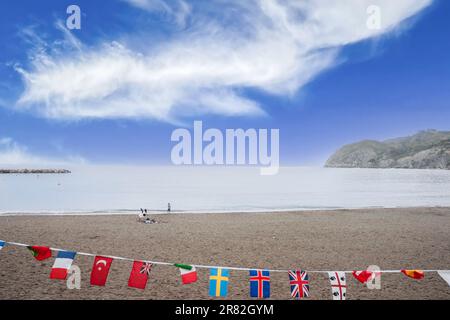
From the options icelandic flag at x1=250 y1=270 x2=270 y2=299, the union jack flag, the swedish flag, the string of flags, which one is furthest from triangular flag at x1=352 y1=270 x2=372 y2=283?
the swedish flag

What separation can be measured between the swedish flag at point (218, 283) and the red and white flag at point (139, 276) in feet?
5.20

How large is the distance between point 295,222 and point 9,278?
16.1 meters

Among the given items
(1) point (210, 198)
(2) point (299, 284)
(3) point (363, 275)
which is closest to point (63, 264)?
(2) point (299, 284)

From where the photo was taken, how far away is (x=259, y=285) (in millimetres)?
7289

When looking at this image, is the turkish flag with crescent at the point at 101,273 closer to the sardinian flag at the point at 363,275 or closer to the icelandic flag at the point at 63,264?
the icelandic flag at the point at 63,264

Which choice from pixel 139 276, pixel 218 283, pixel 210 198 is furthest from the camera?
pixel 210 198

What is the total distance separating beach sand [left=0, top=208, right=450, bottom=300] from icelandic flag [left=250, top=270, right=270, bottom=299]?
1.26 meters

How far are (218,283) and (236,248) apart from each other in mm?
6775

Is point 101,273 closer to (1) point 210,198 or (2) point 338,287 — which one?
(2) point 338,287

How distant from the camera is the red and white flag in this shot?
300 inches

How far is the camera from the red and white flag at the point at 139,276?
7613 millimetres

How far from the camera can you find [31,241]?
48.5ft

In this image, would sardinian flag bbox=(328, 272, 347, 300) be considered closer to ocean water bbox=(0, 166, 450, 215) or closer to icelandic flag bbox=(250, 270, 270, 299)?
icelandic flag bbox=(250, 270, 270, 299)

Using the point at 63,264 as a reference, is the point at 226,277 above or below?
below
